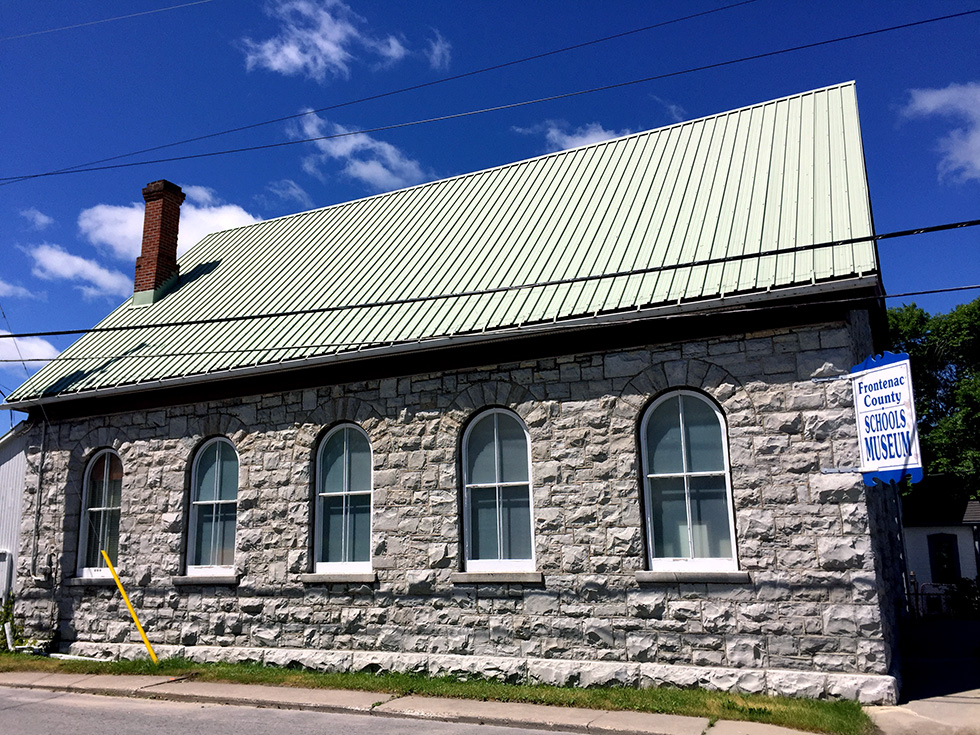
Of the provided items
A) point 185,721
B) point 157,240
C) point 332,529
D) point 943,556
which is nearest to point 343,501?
point 332,529

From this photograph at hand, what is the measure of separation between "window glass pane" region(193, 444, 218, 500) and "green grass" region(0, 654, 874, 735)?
2565mm

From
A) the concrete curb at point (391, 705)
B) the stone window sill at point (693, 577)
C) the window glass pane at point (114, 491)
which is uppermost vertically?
the window glass pane at point (114, 491)

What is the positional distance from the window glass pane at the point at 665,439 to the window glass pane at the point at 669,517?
6.3 inches

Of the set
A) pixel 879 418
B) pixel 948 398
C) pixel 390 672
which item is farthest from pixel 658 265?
pixel 948 398

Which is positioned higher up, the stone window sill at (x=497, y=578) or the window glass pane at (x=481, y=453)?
the window glass pane at (x=481, y=453)

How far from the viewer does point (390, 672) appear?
10.9m

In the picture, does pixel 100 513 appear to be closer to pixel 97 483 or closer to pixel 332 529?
pixel 97 483

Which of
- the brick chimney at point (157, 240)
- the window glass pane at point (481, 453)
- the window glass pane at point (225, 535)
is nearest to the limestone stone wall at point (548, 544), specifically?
the window glass pane at point (481, 453)

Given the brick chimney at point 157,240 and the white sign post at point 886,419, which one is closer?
the white sign post at point 886,419

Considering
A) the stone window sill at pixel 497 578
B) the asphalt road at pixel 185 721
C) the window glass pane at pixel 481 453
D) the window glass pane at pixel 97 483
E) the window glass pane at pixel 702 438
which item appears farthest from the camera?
the window glass pane at pixel 97 483

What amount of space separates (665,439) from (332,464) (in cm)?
509

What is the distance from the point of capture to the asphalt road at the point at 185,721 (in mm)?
8227

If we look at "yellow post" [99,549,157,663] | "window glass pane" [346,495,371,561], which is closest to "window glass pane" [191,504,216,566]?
"yellow post" [99,549,157,663]

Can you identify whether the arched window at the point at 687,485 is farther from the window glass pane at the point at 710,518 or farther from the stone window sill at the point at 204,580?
the stone window sill at the point at 204,580
